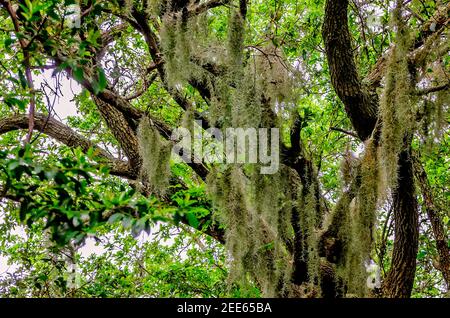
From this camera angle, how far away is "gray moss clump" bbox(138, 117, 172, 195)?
3811mm

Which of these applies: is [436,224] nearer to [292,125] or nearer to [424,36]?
[424,36]

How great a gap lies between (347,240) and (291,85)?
116 cm

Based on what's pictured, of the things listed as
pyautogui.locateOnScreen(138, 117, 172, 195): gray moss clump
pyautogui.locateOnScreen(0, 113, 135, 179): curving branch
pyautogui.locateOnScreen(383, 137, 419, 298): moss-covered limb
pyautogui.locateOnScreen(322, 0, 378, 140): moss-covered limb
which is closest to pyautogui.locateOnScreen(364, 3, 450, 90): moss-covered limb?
pyautogui.locateOnScreen(322, 0, 378, 140): moss-covered limb

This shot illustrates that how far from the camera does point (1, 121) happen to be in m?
4.70

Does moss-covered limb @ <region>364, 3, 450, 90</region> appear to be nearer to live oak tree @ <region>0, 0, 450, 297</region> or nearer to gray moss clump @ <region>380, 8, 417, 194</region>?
live oak tree @ <region>0, 0, 450, 297</region>

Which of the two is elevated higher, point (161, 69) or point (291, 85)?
point (161, 69)

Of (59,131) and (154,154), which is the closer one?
(154,154)

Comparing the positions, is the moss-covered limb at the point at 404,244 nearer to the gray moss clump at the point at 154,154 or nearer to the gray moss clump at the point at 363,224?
the gray moss clump at the point at 363,224

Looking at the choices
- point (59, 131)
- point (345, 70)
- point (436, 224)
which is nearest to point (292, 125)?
point (345, 70)

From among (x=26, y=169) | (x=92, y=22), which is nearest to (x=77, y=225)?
(x=26, y=169)

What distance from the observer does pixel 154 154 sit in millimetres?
3820
